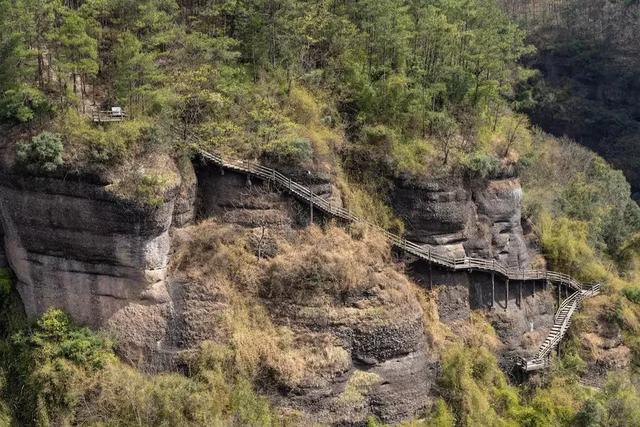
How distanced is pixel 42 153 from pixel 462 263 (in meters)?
20.8

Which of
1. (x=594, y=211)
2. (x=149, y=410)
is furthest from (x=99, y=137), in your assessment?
(x=594, y=211)

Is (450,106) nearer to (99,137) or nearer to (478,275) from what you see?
(478,275)

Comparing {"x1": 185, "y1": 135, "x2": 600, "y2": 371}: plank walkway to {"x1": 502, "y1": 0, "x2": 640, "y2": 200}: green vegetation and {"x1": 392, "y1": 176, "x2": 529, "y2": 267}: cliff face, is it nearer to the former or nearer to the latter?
{"x1": 392, "y1": 176, "x2": 529, "y2": 267}: cliff face

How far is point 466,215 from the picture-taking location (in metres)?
35.1

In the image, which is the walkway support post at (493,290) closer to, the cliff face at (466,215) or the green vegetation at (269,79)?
the cliff face at (466,215)

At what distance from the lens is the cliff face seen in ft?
111

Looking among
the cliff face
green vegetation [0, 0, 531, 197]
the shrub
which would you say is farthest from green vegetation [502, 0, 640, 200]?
the shrub

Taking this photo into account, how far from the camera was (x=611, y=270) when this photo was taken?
45.1 meters

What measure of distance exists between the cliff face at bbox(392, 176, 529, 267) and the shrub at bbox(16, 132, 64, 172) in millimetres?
16363

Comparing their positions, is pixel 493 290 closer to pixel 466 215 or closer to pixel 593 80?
pixel 466 215

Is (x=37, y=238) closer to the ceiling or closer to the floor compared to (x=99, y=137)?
closer to the floor

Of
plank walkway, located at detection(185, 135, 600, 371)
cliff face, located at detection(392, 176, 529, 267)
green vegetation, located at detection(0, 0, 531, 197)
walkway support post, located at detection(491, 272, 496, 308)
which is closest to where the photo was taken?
green vegetation, located at detection(0, 0, 531, 197)

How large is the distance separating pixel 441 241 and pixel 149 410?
1687cm

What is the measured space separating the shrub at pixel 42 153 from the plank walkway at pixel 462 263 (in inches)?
238
